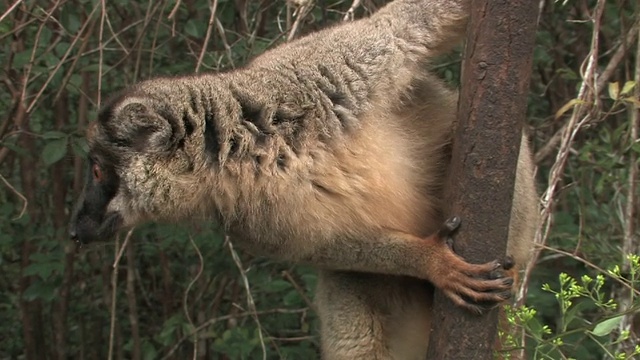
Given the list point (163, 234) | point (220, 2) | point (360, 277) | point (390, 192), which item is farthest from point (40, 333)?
point (390, 192)

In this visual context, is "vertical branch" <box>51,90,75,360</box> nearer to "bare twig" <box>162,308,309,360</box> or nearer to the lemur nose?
"bare twig" <box>162,308,309,360</box>

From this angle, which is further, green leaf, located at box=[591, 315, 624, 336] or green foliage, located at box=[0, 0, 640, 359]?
green foliage, located at box=[0, 0, 640, 359]

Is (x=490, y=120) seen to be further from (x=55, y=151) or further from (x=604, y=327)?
(x=55, y=151)

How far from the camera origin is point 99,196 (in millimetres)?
4164

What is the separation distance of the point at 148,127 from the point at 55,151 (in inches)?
66.6

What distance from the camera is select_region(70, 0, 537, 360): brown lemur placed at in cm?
391

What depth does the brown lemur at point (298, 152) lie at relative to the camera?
391 centimetres

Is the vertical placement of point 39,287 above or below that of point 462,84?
below

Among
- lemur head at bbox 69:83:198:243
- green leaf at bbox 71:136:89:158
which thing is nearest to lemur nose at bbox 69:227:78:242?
lemur head at bbox 69:83:198:243

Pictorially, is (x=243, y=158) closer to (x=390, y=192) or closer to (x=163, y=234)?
(x=390, y=192)

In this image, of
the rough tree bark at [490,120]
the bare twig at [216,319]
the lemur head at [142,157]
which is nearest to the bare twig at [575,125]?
the rough tree bark at [490,120]

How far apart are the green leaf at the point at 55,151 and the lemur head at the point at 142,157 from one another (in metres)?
1.28

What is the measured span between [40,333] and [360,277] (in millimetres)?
4163

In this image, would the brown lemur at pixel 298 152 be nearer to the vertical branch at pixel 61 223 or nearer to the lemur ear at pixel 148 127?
the lemur ear at pixel 148 127
